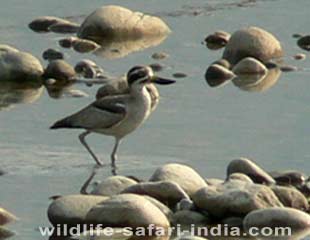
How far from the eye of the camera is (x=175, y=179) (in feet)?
50.5

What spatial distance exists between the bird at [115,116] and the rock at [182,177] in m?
1.61

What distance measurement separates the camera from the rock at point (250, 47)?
2184 centimetres

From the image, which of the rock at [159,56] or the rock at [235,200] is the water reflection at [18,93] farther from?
the rock at [235,200]

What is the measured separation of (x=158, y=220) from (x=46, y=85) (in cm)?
626

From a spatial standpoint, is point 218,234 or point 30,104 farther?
point 30,104

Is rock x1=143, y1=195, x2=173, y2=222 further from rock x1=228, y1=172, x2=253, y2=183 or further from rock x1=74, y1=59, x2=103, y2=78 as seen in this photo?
rock x1=74, y1=59, x2=103, y2=78

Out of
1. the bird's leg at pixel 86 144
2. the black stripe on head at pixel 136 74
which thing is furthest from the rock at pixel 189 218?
the black stripe on head at pixel 136 74

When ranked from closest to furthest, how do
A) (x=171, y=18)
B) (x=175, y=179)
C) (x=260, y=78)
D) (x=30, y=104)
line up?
(x=175, y=179) < (x=30, y=104) < (x=260, y=78) < (x=171, y=18)

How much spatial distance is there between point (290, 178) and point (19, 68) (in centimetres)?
539

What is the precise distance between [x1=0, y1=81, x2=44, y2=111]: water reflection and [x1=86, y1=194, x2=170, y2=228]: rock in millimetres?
4736

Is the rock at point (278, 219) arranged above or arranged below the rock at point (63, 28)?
above

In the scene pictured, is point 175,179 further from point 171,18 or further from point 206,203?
point 171,18

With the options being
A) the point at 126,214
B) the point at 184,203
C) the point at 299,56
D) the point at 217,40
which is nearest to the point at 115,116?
the point at 184,203

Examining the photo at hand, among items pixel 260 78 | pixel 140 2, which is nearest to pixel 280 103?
pixel 260 78
